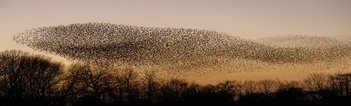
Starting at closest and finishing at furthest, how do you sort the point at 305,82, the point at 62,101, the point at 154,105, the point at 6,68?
the point at 6,68 < the point at 62,101 < the point at 154,105 < the point at 305,82

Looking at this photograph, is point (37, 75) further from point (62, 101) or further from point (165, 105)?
point (165, 105)

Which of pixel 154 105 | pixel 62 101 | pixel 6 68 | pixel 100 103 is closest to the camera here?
pixel 6 68

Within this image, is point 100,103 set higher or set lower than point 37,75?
lower

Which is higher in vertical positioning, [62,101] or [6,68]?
[6,68]

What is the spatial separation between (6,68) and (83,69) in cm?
1539

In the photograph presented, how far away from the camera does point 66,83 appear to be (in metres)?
80.2

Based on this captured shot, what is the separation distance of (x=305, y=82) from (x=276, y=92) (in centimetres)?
1125

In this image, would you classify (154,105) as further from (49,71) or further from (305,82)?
(305,82)

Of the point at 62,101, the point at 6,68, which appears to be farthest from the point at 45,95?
the point at 6,68

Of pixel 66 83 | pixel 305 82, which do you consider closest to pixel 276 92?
pixel 305 82

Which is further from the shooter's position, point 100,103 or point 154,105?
point 154,105

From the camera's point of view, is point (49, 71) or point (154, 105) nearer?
point (49, 71)

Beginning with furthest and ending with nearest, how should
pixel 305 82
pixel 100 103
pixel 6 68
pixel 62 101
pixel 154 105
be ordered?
1. pixel 305 82
2. pixel 154 105
3. pixel 100 103
4. pixel 62 101
5. pixel 6 68

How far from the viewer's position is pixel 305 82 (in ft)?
522
